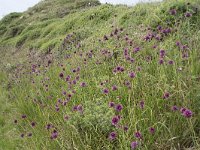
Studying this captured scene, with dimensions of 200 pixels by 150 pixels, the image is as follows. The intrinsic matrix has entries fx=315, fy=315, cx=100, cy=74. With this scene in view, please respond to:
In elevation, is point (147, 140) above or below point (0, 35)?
above

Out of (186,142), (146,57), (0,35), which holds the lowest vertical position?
(0,35)

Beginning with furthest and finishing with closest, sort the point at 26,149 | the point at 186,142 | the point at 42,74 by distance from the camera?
the point at 42,74 < the point at 26,149 < the point at 186,142

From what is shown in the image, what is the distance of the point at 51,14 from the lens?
18312 mm

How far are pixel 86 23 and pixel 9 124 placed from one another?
17.9 feet

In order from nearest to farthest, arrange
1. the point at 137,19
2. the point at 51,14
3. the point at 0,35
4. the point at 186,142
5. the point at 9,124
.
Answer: the point at 186,142 → the point at 9,124 → the point at 137,19 → the point at 51,14 → the point at 0,35

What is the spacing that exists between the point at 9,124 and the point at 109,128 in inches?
126

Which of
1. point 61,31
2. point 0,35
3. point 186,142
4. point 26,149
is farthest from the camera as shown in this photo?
point 0,35

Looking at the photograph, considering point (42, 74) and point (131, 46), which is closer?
point (131, 46)

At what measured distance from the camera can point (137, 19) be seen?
707 centimetres

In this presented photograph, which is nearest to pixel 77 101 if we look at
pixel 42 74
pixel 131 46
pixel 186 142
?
pixel 131 46

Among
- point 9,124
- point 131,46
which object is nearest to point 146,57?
point 131,46

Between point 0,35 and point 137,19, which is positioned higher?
point 137,19

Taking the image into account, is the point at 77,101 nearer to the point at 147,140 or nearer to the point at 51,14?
the point at 147,140

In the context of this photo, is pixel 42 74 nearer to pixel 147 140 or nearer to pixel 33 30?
pixel 147 140
